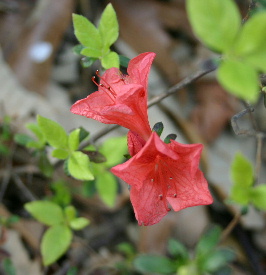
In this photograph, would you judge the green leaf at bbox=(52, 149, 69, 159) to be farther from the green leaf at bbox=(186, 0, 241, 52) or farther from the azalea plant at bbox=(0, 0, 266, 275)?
the green leaf at bbox=(186, 0, 241, 52)

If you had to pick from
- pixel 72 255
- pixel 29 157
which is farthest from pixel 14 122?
pixel 72 255

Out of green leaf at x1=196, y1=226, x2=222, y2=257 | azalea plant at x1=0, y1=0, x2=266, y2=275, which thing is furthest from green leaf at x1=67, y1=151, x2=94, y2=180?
green leaf at x1=196, y1=226, x2=222, y2=257

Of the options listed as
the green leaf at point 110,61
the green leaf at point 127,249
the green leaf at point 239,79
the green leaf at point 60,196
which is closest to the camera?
the green leaf at point 239,79

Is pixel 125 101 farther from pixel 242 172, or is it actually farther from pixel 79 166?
pixel 242 172

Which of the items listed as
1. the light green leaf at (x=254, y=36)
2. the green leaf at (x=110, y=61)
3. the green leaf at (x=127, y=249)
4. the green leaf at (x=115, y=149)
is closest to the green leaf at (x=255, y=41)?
the light green leaf at (x=254, y=36)

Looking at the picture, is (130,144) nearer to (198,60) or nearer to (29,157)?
(29,157)

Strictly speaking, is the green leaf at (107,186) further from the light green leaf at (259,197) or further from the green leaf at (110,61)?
the green leaf at (110,61)

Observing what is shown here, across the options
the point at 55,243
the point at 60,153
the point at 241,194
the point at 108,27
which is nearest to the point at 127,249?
the point at 55,243
